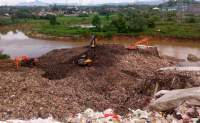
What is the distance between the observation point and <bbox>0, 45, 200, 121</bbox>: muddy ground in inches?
423

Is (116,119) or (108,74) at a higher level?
(116,119)

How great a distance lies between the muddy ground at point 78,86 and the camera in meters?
10.7

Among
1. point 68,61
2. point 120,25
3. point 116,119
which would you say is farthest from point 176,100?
point 120,25

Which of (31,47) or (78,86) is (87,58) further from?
(31,47)

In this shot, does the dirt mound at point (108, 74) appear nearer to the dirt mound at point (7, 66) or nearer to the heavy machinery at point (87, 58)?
the heavy machinery at point (87, 58)

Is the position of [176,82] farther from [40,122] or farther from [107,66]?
[40,122]

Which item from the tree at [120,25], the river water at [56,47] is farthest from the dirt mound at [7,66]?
the tree at [120,25]

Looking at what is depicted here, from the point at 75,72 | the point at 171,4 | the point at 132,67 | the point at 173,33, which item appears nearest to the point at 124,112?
the point at 75,72

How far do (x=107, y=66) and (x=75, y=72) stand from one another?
1.59m

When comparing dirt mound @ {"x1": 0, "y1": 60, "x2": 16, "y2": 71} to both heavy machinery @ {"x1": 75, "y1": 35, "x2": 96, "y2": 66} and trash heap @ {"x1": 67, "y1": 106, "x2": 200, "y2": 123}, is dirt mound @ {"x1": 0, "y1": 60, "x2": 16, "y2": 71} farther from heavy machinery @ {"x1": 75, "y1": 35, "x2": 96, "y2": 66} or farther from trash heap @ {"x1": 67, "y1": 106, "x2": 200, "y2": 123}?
trash heap @ {"x1": 67, "y1": 106, "x2": 200, "y2": 123}

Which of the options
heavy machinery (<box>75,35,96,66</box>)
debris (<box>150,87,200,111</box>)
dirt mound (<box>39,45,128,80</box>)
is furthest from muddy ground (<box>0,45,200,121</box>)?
debris (<box>150,87,200,111</box>)

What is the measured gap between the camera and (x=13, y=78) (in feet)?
44.7

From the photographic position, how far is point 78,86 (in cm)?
1302

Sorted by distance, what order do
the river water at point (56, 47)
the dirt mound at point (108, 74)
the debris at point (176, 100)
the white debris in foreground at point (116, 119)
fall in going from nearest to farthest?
1. the white debris in foreground at point (116, 119)
2. the debris at point (176, 100)
3. the dirt mound at point (108, 74)
4. the river water at point (56, 47)
